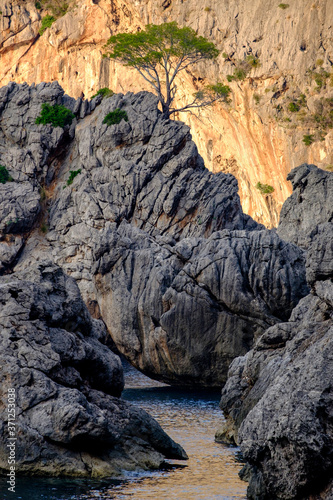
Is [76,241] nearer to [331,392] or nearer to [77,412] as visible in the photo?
[77,412]

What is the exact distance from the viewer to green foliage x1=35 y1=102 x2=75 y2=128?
1770 inches

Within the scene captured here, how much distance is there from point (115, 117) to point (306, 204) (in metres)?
16.8

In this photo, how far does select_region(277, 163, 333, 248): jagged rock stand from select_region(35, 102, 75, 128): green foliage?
18264 millimetres

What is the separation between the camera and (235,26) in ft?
193

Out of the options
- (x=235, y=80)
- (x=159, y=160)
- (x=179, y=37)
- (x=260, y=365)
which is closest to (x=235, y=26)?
(x=235, y=80)

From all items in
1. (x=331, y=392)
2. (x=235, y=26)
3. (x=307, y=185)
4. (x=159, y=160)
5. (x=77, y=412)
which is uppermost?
(x=235, y=26)

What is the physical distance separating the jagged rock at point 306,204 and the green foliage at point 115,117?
14.4 metres

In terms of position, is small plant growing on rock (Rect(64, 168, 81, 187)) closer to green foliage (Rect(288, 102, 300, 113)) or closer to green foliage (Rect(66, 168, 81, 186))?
green foliage (Rect(66, 168, 81, 186))

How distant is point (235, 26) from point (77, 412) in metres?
53.1

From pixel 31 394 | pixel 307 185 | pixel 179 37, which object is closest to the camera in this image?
pixel 31 394

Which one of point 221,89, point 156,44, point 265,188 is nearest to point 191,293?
point 156,44

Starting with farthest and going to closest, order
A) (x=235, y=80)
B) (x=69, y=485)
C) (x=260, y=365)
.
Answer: (x=235, y=80) → (x=260, y=365) → (x=69, y=485)

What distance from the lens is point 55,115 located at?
148 ft

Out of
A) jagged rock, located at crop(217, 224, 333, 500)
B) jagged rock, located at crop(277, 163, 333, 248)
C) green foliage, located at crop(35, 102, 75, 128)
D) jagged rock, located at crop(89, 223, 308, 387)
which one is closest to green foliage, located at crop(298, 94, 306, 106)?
jagged rock, located at crop(277, 163, 333, 248)
